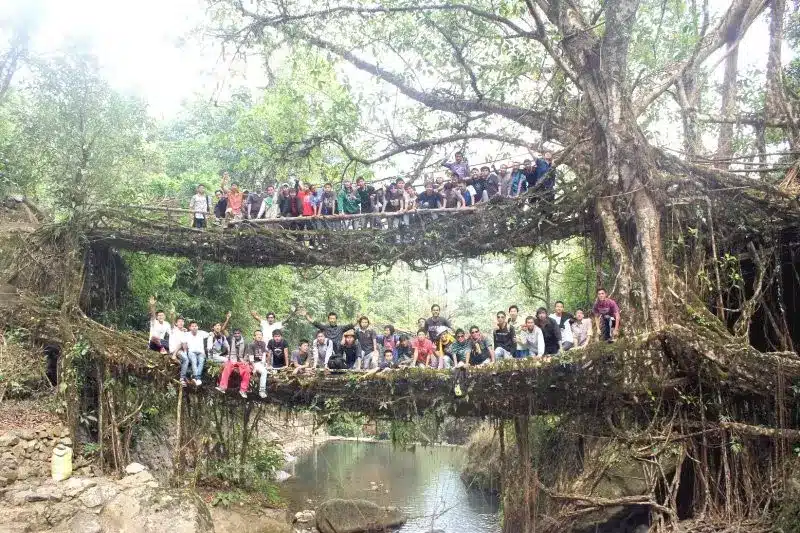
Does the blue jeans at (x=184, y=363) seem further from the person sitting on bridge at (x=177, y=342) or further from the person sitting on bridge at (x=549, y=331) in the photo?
the person sitting on bridge at (x=549, y=331)

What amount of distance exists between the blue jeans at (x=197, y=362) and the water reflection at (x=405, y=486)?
4650mm

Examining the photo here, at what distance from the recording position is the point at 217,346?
11.3m

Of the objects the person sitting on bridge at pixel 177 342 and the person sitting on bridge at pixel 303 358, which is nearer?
the person sitting on bridge at pixel 303 358

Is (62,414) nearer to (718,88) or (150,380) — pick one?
(150,380)

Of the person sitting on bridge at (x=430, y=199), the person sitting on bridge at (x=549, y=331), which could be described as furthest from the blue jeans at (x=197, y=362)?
the person sitting on bridge at (x=549, y=331)

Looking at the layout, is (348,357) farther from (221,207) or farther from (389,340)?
(221,207)

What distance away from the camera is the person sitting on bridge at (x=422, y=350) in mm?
10266

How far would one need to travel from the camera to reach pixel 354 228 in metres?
12.3

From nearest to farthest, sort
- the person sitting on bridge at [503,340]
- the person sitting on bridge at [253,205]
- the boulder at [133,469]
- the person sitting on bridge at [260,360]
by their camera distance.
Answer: the person sitting on bridge at [503,340] → the person sitting on bridge at [260,360] → the boulder at [133,469] → the person sitting on bridge at [253,205]

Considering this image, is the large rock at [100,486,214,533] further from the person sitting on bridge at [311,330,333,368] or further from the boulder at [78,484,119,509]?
the person sitting on bridge at [311,330,333,368]

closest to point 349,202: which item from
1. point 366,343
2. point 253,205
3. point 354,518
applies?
point 253,205

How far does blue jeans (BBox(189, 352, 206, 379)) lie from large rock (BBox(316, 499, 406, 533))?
15.3ft

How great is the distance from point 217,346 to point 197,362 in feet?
1.49

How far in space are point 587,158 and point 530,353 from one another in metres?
3.61
